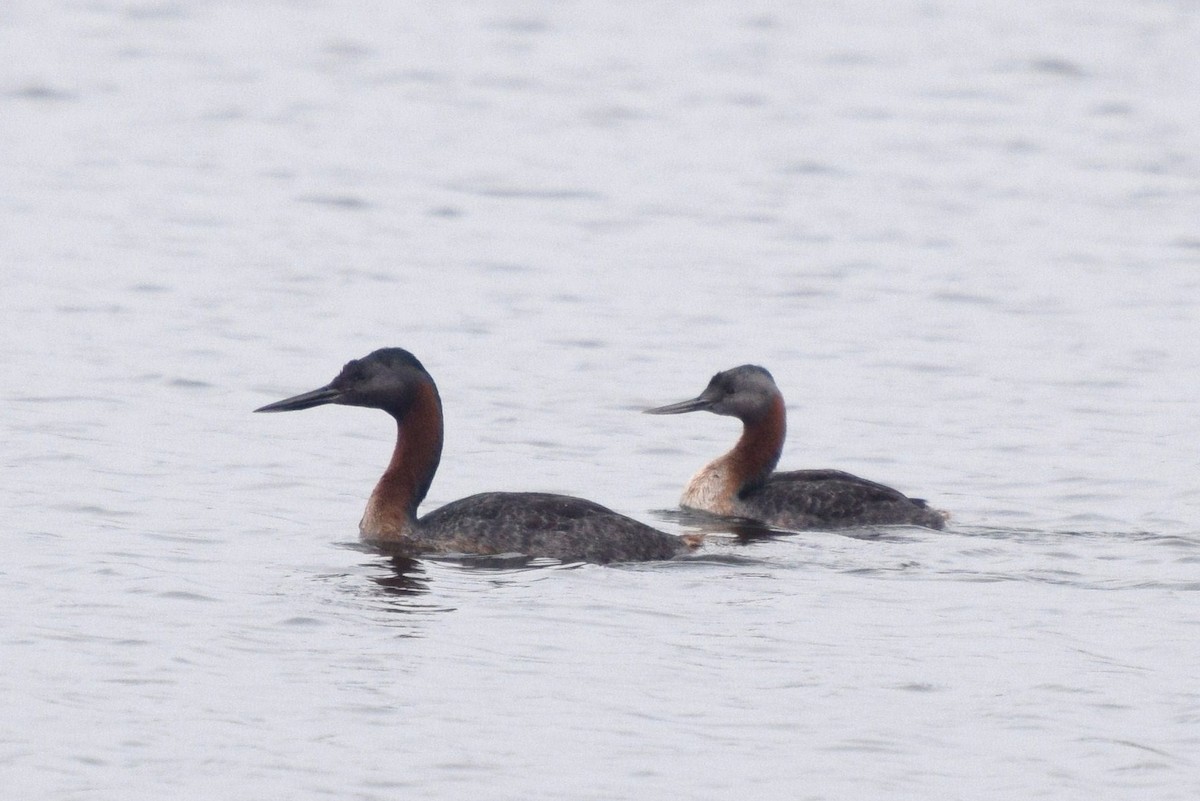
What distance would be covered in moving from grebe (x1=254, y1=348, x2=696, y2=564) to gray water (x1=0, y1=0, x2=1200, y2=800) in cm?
23

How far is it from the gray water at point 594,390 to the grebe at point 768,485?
0.25 metres

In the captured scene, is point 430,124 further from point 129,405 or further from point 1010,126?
point 129,405

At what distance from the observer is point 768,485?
13.7 metres

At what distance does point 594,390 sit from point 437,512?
16.0ft

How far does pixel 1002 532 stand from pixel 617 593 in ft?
9.55

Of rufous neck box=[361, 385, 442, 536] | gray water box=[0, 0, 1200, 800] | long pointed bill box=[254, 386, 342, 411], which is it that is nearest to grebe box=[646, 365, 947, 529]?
Result: gray water box=[0, 0, 1200, 800]

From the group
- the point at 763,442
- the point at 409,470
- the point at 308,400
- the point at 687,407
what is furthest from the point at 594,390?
the point at 308,400

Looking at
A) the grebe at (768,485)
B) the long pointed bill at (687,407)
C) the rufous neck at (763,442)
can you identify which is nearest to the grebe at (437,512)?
the grebe at (768,485)

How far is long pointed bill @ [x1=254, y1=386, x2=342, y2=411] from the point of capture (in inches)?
489

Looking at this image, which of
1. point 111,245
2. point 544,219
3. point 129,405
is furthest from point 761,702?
point 544,219

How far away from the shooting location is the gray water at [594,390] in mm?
9031

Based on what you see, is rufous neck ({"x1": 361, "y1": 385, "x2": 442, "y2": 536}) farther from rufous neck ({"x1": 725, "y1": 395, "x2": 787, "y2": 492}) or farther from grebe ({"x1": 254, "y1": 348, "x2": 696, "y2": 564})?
rufous neck ({"x1": 725, "y1": 395, "x2": 787, "y2": 492})

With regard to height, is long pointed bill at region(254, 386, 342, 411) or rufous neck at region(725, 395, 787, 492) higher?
long pointed bill at region(254, 386, 342, 411)

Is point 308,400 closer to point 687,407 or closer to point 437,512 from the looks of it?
point 437,512
